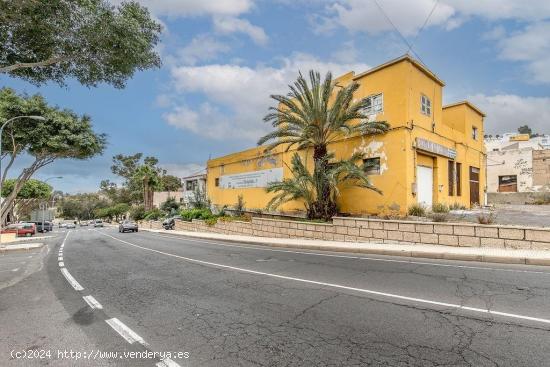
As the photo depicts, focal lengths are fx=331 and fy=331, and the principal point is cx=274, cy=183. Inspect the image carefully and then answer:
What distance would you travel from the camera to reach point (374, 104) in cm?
1936

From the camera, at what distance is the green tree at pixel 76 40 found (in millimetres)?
9547

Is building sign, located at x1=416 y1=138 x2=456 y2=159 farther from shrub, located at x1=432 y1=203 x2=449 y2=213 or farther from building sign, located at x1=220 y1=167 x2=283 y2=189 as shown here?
building sign, located at x1=220 y1=167 x2=283 y2=189

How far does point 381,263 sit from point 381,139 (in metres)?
9.93

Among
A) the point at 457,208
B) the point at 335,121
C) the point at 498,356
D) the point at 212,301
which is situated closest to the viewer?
the point at 498,356

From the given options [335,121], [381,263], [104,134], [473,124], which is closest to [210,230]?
[104,134]

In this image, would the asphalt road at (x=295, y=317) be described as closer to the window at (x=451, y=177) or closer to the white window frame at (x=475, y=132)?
the window at (x=451, y=177)

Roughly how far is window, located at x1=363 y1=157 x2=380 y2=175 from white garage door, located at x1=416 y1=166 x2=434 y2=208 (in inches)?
84.8

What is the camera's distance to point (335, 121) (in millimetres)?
18375

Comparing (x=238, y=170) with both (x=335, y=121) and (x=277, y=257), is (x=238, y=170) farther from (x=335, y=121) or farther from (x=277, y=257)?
(x=277, y=257)

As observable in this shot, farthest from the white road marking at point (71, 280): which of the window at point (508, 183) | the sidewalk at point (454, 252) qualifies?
the window at point (508, 183)

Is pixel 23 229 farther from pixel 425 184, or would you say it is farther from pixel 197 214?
Result: pixel 425 184

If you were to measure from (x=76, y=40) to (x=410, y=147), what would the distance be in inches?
607

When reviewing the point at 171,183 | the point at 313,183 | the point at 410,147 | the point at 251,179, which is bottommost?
the point at 313,183

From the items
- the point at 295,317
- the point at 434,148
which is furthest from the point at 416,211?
the point at 295,317
